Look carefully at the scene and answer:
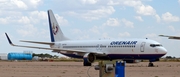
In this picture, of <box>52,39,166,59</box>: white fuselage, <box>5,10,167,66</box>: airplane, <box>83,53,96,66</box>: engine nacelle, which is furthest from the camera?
<box>83,53,96,66</box>: engine nacelle

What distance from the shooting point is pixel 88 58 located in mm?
44656

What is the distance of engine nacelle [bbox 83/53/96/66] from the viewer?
4359 centimetres

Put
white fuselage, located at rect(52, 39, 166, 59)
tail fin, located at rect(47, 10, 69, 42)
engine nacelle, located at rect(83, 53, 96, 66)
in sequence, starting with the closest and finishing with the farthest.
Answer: white fuselage, located at rect(52, 39, 166, 59) → engine nacelle, located at rect(83, 53, 96, 66) → tail fin, located at rect(47, 10, 69, 42)

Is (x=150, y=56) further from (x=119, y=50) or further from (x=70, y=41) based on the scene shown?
(x=70, y=41)

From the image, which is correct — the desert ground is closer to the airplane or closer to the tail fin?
the airplane

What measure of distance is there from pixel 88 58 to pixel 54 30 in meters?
13.8

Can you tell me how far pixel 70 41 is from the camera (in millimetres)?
53031

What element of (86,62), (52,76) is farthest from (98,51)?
(52,76)

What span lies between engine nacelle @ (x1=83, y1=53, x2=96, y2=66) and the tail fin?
35.8 feet

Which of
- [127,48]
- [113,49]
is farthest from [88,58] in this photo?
[127,48]

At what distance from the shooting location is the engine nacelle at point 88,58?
43.6m

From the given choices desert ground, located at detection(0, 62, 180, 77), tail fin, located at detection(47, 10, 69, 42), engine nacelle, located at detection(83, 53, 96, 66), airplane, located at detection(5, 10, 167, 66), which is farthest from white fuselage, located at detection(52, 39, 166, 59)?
tail fin, located at detection(47, 10, 69, 42)

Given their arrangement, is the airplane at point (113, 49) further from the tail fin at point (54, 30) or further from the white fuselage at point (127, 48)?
the tail fin at point (54, 30)

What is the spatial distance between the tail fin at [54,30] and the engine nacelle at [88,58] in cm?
1091
